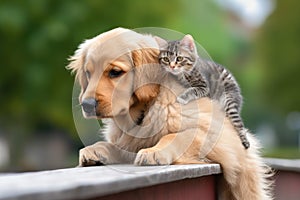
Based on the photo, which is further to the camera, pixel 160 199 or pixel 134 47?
pixel 134 47

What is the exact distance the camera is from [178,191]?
11.0 feet

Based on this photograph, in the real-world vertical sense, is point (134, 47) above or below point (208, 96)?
above

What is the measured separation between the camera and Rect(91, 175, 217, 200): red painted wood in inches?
108

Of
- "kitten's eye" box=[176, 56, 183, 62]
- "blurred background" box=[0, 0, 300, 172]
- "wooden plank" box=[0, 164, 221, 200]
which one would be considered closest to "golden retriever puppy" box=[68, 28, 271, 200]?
"kitten's eye" box=[176, 56, 183, 62]

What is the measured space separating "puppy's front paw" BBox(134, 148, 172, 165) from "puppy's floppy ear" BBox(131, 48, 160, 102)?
0.35 metres

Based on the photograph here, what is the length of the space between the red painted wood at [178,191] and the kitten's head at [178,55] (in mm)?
589

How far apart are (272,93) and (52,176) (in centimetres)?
3865

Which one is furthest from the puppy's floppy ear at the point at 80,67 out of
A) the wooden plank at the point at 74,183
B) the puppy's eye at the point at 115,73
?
the wooden plank at the point at 74,183

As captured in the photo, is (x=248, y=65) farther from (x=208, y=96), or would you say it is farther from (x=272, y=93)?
(x=208, y=96)

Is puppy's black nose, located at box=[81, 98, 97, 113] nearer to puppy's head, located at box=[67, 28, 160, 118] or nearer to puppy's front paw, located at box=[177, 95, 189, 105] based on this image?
puppy's head, located at box=[67, 28, 160, 118]

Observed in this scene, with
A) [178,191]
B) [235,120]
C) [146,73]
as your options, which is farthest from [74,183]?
[235,120]

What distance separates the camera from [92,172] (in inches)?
105

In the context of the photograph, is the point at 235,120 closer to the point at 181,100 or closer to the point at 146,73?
A: the point at 181,100

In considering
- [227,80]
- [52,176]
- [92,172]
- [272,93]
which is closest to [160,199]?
[92,172]
